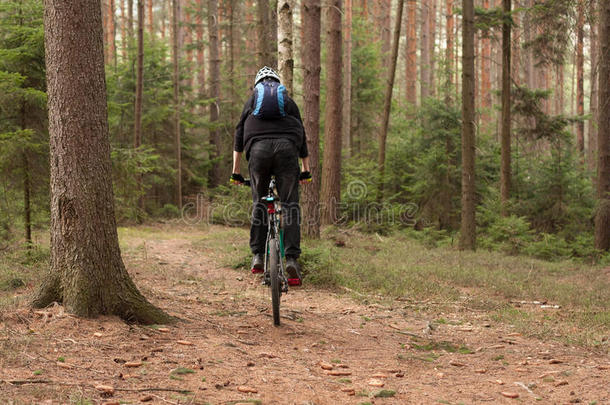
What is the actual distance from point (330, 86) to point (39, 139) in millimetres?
8039

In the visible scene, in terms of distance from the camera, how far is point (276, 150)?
219 inches

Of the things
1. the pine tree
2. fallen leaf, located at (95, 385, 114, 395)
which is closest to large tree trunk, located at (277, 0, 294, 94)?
the pine tree

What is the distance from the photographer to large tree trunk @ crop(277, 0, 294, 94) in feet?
30.7

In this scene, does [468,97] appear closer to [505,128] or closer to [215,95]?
[505,128]

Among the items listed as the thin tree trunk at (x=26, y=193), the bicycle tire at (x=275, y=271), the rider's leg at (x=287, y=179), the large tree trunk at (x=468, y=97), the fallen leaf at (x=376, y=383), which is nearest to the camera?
the fallen leaf at (x=376, y=383)

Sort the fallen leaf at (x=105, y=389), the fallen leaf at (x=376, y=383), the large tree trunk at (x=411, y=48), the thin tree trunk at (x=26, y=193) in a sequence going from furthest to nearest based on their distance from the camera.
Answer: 1. the large tree trunk at (x=411, y=48)
2. the thin tree trunk at (x=26, y=193)
3. the fallen leaf at (x=376, y=383)
4. the fallen leaf at (x=105, y=389)

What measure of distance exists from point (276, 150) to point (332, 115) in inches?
360

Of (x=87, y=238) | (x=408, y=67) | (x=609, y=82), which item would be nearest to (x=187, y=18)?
(x=408, y=67)

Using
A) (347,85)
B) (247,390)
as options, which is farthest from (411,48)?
(247,390)

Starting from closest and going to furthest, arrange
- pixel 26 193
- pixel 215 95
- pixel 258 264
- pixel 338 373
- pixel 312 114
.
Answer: pixel 338 373 < pixel 258 264 < pixel 26 193 < pixel 312 114 < pixel 215 95

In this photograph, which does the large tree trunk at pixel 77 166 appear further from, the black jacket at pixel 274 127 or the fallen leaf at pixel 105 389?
the black jacket at pixel 274 127

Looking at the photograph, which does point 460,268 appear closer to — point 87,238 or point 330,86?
point 330,86

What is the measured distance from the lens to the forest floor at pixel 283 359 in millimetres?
3568

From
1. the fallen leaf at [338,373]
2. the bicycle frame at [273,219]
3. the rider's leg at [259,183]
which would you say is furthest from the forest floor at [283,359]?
the rider's leg at [259,183]
